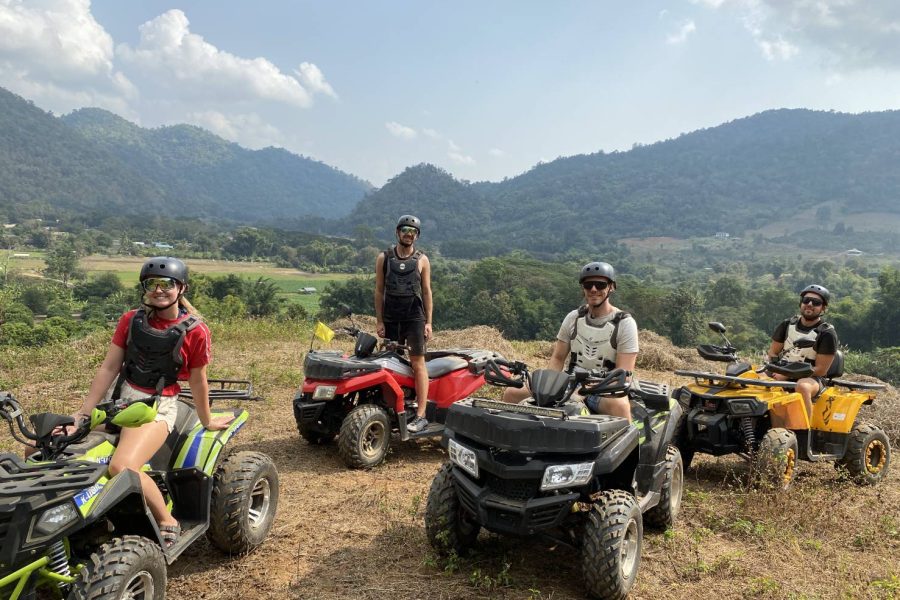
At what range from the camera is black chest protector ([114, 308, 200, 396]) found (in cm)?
353

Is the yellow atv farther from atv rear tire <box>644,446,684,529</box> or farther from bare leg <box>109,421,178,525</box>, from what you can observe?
bare leg <box>109,421,178,525</box>

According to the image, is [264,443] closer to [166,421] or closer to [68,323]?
[166,421]

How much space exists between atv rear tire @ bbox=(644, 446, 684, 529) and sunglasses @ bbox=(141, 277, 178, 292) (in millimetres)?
3377

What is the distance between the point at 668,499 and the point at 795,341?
117 inches

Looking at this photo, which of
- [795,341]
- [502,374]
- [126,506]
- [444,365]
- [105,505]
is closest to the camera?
[105,505]

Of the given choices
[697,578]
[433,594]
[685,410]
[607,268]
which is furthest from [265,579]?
[685,410]

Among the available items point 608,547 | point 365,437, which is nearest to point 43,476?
point 608,547

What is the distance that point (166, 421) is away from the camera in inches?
136

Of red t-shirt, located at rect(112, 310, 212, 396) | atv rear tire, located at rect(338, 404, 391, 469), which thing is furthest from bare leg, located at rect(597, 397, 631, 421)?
red t-shirt, located at rect(112, 310, 212, 396)

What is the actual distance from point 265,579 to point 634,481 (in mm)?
2274

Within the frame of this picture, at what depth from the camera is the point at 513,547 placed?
3934mm

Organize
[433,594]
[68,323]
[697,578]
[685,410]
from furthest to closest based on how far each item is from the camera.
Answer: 1. [68,323]
2. [685,410]
3. [697,578]
4. [433,594]

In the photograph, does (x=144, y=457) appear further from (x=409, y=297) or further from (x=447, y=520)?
(x=409, y=297)

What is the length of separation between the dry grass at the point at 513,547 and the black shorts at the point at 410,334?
3.52 feet
